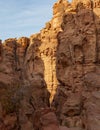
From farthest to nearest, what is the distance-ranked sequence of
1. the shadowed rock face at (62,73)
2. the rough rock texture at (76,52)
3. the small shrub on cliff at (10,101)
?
the rough rock texture at (76,52) < the shadowed rock face at (62,73) < the small shrub on cliff at (10,101)

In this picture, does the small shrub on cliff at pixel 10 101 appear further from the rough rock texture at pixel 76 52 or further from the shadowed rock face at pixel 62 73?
the rough rock texture at pixel 76 52

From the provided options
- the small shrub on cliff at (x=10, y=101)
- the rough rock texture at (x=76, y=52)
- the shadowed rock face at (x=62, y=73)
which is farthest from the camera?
the rough rock texture at (x=76, y=52)

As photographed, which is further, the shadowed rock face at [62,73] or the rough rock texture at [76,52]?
the rough rock texture at [76,52]

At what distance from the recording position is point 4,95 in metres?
30.3

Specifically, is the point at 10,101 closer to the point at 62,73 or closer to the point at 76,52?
the point at 62,73

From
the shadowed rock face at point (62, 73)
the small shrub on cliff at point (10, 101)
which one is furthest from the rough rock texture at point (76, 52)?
the small shrub on cliff at point (10, 101)

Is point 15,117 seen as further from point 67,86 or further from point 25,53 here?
point 25,53

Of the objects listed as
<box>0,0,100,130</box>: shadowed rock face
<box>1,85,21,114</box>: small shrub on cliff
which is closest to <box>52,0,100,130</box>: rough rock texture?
<box>0,0,100,130</box>: shadowed rock face

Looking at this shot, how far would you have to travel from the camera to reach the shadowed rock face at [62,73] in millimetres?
30500

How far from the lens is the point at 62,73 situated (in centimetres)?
4578

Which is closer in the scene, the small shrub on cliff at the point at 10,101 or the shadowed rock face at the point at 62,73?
the small shrub on cliff at the point at 10,101

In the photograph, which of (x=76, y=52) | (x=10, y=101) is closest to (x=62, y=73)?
(x=76, y=52)

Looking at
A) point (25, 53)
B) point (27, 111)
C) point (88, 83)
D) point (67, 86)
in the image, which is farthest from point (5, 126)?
point (25, 53)

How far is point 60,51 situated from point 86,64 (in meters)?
5.35
